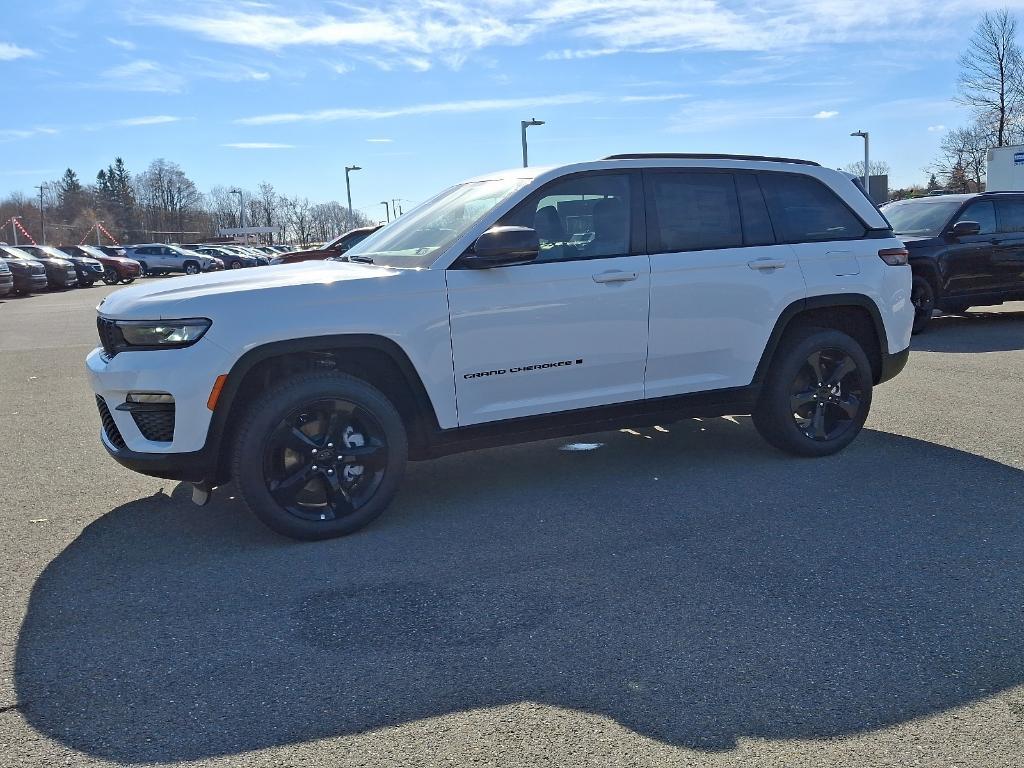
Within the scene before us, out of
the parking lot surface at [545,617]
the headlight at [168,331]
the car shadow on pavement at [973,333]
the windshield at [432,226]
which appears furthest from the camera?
the car shadow on pavement at [973,333]

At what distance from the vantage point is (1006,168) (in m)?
27.3

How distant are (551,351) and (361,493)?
4.00ft

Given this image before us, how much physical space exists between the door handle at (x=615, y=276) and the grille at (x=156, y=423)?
2.25 meters

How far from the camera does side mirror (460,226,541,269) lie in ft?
14.7

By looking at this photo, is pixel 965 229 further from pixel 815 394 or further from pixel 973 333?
pixel 815 394

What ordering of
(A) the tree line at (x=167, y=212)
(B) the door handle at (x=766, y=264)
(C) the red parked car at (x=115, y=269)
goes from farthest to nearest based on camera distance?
(A) the tree line at (x=167, y=212)
(C) the red parked car at (x=115, y=269)
(B) the door handle at (x=766, y=264)

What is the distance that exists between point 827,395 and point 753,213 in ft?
4.09

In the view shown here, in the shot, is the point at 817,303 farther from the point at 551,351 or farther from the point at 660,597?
the point at 660,597

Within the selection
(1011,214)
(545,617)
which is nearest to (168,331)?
(545,617)

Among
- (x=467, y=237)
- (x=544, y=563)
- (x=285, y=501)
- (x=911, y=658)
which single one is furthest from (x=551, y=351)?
(x=911, y=658)

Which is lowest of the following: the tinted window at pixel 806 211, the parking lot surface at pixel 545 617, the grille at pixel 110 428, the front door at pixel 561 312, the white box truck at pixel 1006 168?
the parking lot surface at pixel 545 617

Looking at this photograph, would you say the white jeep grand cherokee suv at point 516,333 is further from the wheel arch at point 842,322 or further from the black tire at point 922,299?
the black tire at point 922,299

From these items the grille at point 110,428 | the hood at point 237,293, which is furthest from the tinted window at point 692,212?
the grille at point 110,428

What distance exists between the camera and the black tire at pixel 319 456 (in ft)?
14.1
